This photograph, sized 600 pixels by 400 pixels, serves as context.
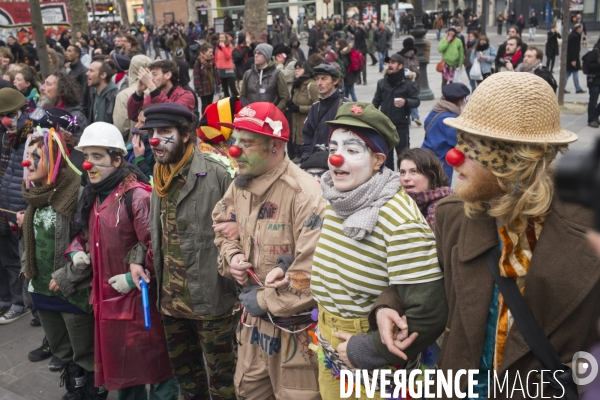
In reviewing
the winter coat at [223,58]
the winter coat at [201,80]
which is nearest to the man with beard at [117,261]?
the winter coat at [201,80]

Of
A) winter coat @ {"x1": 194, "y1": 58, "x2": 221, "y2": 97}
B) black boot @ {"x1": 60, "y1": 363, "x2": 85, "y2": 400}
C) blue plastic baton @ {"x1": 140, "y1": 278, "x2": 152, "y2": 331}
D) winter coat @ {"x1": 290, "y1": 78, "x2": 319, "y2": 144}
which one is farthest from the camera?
winter coat @ {"x1": 194, "y1": 58, "x2": 221, "y2": 97}

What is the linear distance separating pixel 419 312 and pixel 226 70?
13979 millimetres

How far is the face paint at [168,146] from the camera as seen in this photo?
363cm

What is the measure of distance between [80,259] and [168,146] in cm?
100

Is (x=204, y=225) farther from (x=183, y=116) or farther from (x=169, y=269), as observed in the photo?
(x=183, y=116)

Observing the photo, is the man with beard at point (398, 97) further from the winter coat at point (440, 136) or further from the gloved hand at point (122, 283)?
the gloved hand at point (122, 283)

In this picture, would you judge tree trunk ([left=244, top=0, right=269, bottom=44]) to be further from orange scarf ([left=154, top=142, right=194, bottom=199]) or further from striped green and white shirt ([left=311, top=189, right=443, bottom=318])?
striped green and white shirt ([left=311, top=189, right=443, bottom=318])

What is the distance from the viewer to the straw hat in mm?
1960

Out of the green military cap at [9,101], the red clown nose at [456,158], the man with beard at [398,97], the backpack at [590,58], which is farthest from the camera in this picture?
the backpack at [590,58]

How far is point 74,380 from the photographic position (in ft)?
14.1

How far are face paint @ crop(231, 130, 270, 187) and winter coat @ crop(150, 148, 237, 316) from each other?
56 centimetres

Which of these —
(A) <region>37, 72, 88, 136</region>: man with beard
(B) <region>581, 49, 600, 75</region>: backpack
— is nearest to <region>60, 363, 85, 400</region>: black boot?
(A) <region>37, 72, 88, 136</region>: man with beard

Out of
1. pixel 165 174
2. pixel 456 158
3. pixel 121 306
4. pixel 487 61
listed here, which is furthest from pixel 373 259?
pixel 487 61

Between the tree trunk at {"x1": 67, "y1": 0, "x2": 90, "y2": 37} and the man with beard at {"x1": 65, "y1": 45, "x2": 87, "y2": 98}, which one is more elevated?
the tree trunk at {"x1": 67, "y1": 0, "x2": 90, "y2": 37}
